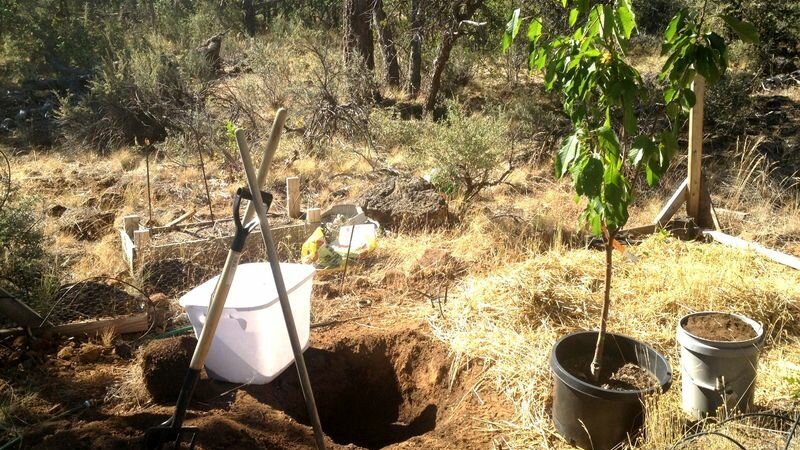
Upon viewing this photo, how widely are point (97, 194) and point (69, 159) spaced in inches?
86.5

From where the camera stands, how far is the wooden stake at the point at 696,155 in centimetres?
553

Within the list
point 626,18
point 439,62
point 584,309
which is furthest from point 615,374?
point 439,62

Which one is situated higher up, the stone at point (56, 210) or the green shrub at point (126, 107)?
the green shrub at point (126, 107)

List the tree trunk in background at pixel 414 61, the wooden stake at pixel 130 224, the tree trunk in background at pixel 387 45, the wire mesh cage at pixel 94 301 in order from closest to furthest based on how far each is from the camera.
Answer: the wire mesh cage at pixel 94 301
the wooden stake at pixel 130 224
the tree trunk in background at pixel 414 61
the tree trunk in background at pixel 387 45

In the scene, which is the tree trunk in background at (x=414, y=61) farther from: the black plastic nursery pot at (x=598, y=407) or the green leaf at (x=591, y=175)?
the green leaf at (x=591, y=175)

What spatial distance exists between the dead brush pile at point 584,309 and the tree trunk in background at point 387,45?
622 cm

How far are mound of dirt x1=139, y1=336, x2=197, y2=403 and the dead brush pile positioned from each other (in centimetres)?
151

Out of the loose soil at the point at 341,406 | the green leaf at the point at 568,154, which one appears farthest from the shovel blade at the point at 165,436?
the green leaf at the point at 568,154

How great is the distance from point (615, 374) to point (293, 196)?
3.65m

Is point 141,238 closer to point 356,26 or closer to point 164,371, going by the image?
point 164,371

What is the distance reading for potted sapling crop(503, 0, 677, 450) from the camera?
245cm

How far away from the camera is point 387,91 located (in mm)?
11477

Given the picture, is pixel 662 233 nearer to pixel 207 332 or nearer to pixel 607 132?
pixel 607 132

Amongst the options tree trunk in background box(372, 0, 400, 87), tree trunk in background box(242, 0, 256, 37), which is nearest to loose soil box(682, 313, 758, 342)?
tree trunk in background box(372, 0, 400, 87)
